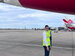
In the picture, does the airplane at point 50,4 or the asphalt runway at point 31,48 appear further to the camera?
the asphalt runway at point 31,48

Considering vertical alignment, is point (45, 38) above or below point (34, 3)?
below

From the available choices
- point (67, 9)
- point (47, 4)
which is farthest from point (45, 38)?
point (67, 9)

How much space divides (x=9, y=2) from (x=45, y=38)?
3.03 m

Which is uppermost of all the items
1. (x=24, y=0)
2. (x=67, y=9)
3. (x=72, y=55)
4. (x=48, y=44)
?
(x=24, y=0)

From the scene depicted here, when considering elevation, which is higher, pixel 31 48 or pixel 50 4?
pixel 50 4

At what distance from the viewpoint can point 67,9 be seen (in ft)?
22.2

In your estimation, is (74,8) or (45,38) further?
(74,8)

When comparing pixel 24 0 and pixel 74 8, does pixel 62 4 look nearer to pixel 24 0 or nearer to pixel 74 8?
pixel 74 8

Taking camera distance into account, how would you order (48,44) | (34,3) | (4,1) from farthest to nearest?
(4,1)
(34,3)
(48,44)

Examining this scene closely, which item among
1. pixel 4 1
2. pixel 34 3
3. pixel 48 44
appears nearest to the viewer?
pixel 48 44

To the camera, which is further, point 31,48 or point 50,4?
point 31,48

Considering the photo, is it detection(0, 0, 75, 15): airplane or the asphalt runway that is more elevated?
detection(0, 0, 75, 15): airplane

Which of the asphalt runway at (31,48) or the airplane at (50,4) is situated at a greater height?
the airplane at (50,4)

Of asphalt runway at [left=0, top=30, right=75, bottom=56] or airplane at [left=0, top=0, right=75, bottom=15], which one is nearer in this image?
airplane at [left=0, top=0, right=75, bottom=15]
